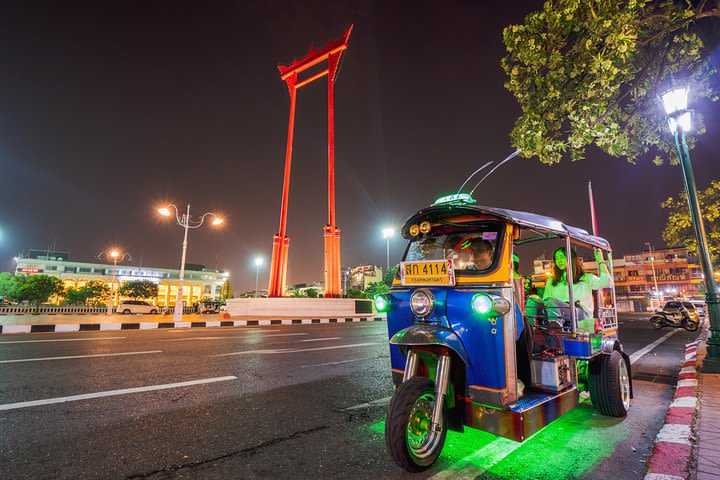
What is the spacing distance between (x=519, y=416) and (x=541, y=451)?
842mm

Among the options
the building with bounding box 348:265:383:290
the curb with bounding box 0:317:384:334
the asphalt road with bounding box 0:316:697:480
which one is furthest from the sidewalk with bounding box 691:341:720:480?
the building with bounding box 348:265:383:290

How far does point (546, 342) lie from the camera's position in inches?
161

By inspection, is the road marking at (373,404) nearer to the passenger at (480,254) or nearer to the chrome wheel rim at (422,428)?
the chrome wheel rim at (422,428)

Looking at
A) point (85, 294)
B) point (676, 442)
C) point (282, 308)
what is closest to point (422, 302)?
point (676, 442)

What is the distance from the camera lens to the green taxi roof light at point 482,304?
296cm

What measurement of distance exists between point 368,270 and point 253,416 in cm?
13251

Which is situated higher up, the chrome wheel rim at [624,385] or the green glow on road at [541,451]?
the chrome wheel rim at [624,385]

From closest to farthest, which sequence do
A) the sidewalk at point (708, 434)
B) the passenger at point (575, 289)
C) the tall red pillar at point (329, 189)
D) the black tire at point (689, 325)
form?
the sidewalk at point (708, 434), the passenger at point (575, 289), the black tire at point (689, 325), the tall red pillar at point (329, 189)

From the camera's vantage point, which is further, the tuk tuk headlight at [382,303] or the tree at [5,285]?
the tree at [5,285]

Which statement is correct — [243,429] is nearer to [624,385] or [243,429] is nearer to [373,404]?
[373,404]

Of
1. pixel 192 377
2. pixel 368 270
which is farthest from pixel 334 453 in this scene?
pixel 368 270

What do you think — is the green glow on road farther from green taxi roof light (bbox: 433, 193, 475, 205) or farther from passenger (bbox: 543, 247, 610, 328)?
green taxi roof light (bbox: 433, 193, 475, 205)

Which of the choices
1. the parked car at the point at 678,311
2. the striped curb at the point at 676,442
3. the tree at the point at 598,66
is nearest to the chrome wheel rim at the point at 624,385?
the striped curb at the point at 676,442

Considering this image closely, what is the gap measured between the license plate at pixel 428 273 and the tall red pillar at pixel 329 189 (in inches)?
970
